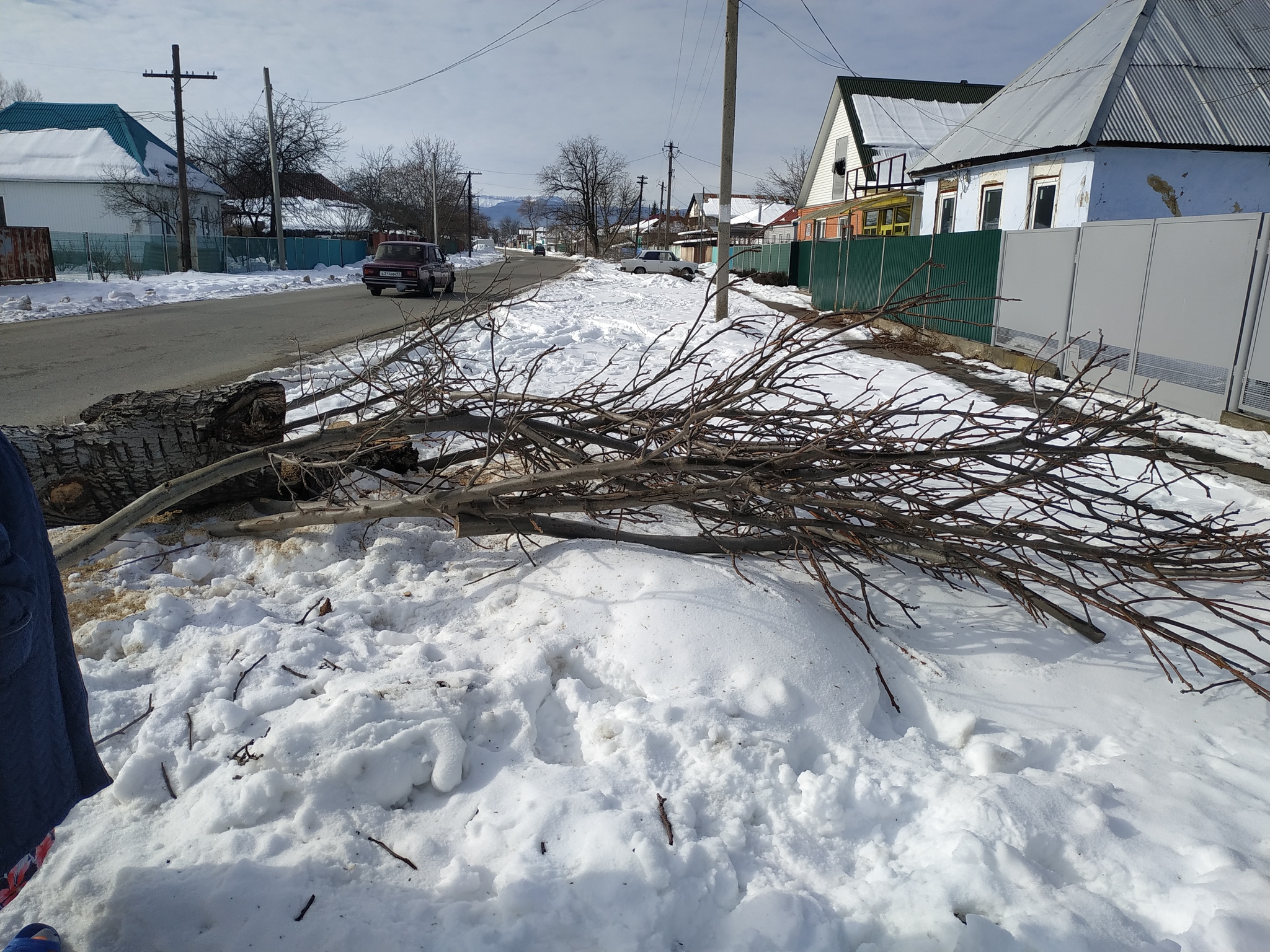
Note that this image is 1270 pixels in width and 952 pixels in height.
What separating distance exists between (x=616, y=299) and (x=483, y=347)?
31.6 feet

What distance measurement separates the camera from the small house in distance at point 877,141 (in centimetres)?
2595

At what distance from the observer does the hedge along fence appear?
12.5 metres

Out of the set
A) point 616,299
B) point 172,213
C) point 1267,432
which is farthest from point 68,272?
point 1267,432

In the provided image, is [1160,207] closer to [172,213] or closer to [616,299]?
[616,299]

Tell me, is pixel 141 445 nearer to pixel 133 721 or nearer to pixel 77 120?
pixel 133 721

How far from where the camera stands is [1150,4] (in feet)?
50.0

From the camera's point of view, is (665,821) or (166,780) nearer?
(665,821)

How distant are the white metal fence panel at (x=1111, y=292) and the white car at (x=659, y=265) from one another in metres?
34.2

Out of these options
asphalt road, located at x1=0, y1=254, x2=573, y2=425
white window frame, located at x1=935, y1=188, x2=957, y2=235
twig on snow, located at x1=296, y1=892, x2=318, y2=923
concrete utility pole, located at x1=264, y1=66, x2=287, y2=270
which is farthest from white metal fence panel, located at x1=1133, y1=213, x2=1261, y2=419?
concrete utility pole, located at x1=264, y1=66, x2=287, y2=270

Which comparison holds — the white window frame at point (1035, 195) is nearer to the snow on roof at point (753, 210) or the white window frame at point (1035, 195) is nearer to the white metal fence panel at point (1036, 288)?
the white metal fence panel at point (1036, 288)

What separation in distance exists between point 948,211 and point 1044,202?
4166 mm

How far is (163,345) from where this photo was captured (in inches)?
473

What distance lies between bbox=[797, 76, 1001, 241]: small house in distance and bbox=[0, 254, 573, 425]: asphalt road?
14972mm

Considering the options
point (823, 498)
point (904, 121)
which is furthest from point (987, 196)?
point (823, 498)
